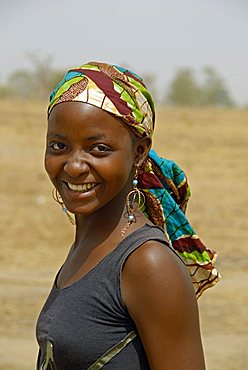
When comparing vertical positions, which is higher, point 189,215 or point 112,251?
point 189,215

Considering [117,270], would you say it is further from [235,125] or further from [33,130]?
[235,125]

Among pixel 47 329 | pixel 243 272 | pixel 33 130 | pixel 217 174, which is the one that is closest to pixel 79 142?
pixel 47 329

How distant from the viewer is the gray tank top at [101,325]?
73.5 inches

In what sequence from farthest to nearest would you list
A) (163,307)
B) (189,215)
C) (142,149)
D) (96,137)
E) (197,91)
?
(197,91) < (189,215) < (142,149) < (96,137) < (163,307)

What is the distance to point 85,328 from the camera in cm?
188

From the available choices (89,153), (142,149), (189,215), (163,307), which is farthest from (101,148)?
(189,215)

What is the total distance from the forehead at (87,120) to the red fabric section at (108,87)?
0.09 feet

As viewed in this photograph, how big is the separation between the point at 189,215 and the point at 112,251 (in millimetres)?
12576

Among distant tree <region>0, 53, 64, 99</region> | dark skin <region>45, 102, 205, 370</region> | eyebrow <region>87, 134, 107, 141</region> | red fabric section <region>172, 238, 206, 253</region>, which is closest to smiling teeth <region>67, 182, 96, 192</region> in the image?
dark skin <region>45, 102, 205, 370</region>

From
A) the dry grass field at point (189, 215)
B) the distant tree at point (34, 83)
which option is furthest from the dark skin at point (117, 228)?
the distant tree at point (34, 83)

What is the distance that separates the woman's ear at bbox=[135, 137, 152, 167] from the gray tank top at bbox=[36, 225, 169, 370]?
6.8 inches

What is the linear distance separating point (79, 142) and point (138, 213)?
0.75 ft

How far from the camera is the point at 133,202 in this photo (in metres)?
2.06

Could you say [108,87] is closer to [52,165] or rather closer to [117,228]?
[52,165]
